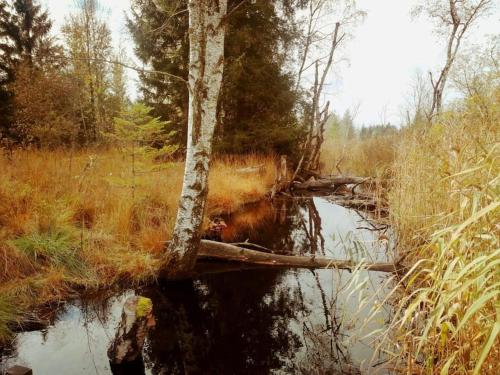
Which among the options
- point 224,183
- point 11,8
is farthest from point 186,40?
point 11,8

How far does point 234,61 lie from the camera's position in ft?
30.0

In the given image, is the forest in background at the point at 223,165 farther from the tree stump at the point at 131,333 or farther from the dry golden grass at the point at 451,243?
the tree stump at the point at 131,333

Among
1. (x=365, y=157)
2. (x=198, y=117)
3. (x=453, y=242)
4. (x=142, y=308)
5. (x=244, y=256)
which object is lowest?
(x=244, y=256)

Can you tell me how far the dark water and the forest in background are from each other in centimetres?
29

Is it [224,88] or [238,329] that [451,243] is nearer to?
[238,329]

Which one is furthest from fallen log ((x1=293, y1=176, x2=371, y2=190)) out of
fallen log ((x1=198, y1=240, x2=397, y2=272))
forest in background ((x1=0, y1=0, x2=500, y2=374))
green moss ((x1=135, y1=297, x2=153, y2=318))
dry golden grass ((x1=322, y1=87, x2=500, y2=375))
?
green moss ((x1=135, y1=297, x2=153, y2=318))

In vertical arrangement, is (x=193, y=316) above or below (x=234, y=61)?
below

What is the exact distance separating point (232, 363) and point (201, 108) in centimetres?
258

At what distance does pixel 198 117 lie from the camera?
3.41 meters

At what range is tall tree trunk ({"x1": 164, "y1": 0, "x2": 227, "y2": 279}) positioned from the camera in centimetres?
329

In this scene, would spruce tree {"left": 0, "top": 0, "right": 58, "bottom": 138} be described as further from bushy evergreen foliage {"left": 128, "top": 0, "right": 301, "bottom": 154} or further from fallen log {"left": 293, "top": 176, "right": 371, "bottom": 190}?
fallen log {"left": 293, "top": 176, "right": 371, "bottom": 190}

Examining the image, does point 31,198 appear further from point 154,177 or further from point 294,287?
point 294,287

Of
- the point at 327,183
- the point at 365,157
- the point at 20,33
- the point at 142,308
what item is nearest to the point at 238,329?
the point at 142,308

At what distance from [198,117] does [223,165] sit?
5.45m
